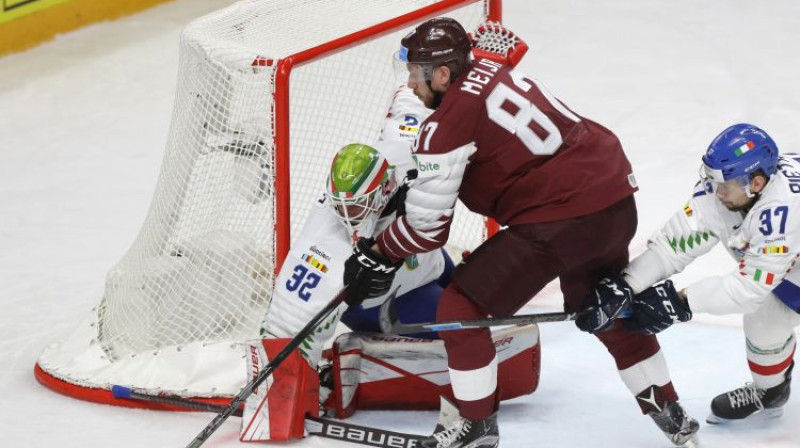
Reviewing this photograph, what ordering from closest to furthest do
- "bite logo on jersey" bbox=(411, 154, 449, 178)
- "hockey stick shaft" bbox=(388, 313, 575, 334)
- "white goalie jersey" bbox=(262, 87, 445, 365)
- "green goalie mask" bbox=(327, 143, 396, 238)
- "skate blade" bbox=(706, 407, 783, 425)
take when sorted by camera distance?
"bite logo on jersey" bbox=(411, 154, 449, 178) < "hockey stick shaft" bbox=(388, 313, 575, 334) < "green goalie mask" bbox=(327, 143, 396, 238) < "white goalie jersey" bbox=(262, 87, 445, 365) < "skate blade" bbox=(706, 407, 783, 425)

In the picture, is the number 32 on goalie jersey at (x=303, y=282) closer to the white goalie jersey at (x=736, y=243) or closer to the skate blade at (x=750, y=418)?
the white goalie jersey at (x=736, y=243)

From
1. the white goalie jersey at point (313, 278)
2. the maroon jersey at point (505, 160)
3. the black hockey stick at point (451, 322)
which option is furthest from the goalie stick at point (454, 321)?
the maroon jersey at point (505, 160)

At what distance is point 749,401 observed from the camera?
4.10 meters

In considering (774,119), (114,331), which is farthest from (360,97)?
(774,119)

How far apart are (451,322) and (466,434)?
0.33 m

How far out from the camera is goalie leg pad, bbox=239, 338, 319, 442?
4.02m

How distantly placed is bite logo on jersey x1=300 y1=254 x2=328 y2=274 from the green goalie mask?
0.45 feet

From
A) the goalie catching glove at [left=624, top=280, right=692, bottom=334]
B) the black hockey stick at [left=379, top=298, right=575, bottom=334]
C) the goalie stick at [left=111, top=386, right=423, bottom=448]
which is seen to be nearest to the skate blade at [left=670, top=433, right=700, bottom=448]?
the goalie catching glove at [left=624, top=280, right=692, bottom=334]

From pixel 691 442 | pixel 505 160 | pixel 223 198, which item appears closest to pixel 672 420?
pixel 691 442

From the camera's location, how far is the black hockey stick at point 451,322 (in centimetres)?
378

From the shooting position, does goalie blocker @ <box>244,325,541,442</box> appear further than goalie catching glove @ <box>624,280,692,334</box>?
Yes

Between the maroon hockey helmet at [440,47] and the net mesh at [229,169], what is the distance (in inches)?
18.7

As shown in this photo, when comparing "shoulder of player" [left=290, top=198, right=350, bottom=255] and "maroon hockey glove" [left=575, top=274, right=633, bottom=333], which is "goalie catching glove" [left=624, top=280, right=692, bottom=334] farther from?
"shoulder of player" [left=290, top=198, right=350, bottom=255]

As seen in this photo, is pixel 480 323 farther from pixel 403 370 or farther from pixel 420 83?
pixel 420 83
